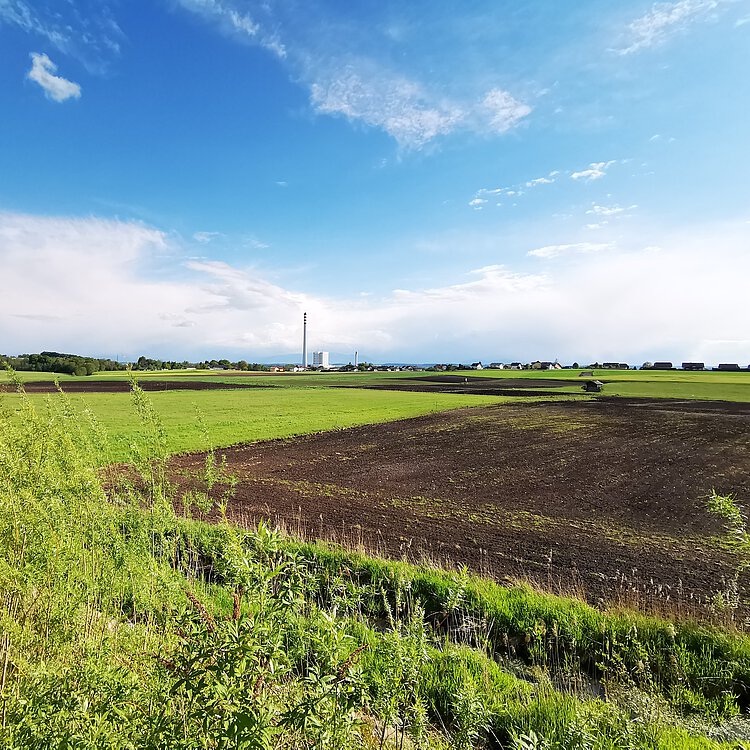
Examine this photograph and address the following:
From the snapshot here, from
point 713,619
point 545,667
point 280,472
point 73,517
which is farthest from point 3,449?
point 280,472

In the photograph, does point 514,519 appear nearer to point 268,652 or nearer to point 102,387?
point 268,652

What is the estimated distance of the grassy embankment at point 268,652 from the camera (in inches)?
108

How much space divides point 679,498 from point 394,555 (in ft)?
51.0

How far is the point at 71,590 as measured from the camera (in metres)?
5.14

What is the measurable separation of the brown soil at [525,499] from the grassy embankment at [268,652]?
94.8 inches

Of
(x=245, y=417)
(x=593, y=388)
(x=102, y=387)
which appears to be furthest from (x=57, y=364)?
(x=593, y=388)

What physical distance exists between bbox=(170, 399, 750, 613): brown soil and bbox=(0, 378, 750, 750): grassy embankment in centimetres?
241

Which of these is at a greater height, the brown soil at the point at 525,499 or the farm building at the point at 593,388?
the farm building at the point at 593,388

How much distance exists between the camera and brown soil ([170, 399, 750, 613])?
12133mm

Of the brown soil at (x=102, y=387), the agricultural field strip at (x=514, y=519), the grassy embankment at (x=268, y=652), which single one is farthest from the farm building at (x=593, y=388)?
the grassy embankment at (x=268, y=652)

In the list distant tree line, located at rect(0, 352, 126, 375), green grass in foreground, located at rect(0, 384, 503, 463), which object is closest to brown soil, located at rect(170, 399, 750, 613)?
green grass in foreground, located at rect(0, 384, 503, 463)

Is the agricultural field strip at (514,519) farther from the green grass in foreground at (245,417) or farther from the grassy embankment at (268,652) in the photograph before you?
the green grass in foreground at (245,417)

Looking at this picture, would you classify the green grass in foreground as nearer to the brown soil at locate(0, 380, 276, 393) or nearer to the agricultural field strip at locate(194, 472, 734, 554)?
the agricultural field strip at locate(194, 472, 734, 554)

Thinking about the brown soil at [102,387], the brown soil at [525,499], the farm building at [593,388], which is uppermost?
the farm building at [593,388]
